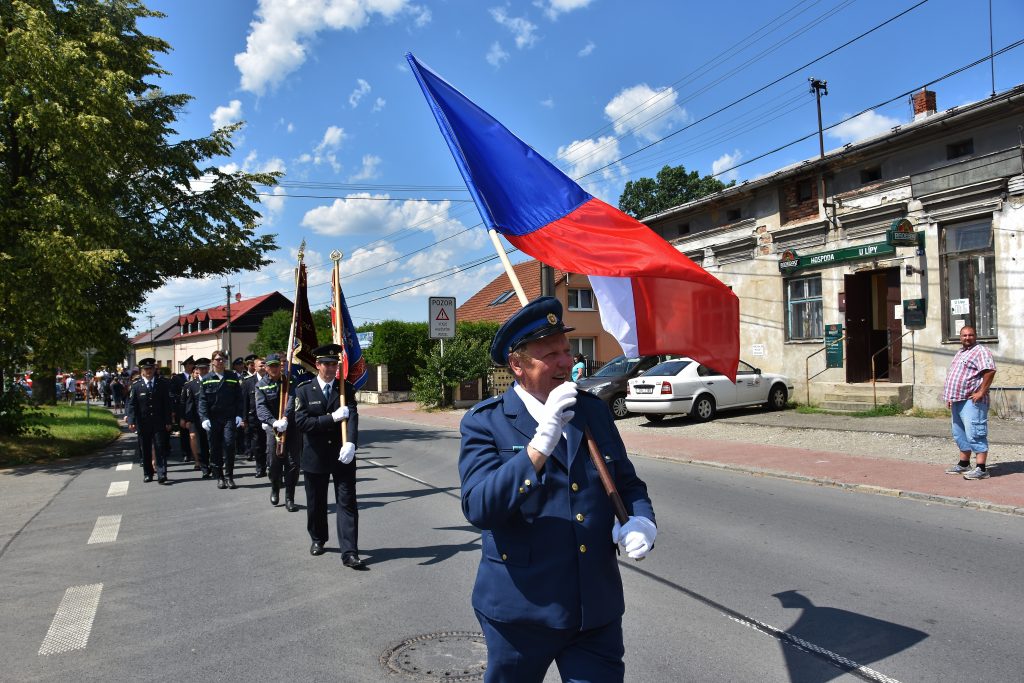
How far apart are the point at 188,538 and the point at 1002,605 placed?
6.98 m

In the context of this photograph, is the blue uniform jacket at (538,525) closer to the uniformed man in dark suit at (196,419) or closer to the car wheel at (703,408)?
the uniformed man in dark suit at (196,419)

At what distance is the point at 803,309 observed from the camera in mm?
20703

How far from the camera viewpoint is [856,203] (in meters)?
18.8

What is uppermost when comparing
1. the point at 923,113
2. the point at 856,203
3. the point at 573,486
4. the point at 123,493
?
the point at 923,113

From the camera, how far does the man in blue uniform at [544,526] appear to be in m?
2.49

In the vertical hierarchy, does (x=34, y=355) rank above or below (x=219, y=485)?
above

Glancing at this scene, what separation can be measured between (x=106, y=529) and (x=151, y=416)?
12.7 feet

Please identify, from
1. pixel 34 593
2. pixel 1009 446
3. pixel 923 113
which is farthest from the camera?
pixel 923 113

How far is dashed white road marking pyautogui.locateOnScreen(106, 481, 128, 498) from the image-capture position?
414 inches

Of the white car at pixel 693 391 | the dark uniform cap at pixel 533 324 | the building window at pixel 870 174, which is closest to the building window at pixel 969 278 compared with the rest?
the building window at pixel 870 174

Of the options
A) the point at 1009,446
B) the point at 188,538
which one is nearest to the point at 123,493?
the point at 188,538

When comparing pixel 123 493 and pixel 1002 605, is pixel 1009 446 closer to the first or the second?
pixel 1002 605

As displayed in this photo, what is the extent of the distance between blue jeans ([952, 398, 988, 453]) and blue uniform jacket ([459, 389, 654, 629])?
856 centimetres

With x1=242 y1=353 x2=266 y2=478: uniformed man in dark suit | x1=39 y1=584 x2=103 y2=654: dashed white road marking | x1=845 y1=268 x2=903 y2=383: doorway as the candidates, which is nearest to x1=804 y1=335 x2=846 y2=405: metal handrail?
x1=845 y1=268 x2=903 y2=383: doorway
